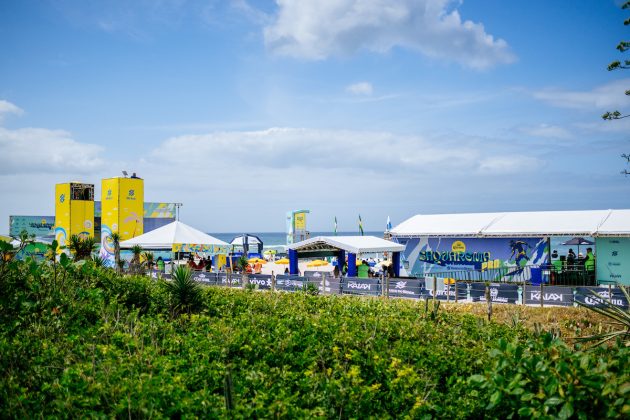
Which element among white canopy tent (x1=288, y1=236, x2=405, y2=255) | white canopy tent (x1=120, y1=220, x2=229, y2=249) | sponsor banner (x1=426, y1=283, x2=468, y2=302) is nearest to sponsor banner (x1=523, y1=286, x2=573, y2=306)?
sponsor banner (x1=426, y1=283, x2=468, y2=302)

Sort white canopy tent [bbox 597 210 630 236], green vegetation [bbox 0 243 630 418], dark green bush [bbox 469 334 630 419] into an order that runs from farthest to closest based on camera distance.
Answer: white canopy tent [bbox 597 210 630 236] → green vegetation [bbox 0 243 630 418] → dark green bush [bbox 469 334 630 419]

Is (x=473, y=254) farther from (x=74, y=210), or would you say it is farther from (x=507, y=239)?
(x=74, y=210)

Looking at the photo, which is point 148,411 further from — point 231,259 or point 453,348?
point 231,259

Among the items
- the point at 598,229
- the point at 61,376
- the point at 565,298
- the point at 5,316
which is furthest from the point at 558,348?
the point at 598,229

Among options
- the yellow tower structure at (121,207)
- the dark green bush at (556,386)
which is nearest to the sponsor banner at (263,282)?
the dark green bush at (556,386)

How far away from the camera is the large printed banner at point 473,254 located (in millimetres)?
26000

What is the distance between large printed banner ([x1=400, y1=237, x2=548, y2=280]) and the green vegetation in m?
18.6

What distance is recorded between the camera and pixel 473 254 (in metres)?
27.5

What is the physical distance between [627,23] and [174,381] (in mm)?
17468

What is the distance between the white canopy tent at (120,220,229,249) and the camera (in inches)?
1115

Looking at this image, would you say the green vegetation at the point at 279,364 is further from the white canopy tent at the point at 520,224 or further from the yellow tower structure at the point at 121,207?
the yellow tower structure at the point at 121,207

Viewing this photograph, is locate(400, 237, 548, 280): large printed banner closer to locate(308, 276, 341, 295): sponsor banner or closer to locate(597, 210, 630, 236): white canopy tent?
locate(597, 210, 630, 236): white canopy tent

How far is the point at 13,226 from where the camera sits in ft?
196

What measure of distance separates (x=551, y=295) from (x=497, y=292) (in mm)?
1843
